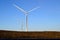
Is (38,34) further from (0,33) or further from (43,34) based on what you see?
(0,33)

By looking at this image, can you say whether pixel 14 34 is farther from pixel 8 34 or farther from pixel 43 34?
pixel 43 34

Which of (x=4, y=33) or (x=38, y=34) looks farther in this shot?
(x=38, y=34)

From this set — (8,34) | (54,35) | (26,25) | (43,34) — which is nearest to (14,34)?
(8,34)

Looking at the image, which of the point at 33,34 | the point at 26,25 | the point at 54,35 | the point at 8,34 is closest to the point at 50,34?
the point at 54,35

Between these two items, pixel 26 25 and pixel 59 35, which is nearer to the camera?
pixel 26 25

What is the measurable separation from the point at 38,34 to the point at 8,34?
4.06m

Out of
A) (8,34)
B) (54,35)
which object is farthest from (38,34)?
(8,34)

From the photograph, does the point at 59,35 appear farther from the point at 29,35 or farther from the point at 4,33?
the point at 4,33

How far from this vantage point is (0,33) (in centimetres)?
1995

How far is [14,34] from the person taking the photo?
820 inches

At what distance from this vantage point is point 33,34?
21625mm

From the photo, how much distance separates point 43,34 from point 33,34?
133cm

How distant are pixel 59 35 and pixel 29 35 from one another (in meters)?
3.83

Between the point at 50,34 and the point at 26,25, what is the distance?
3.90m
